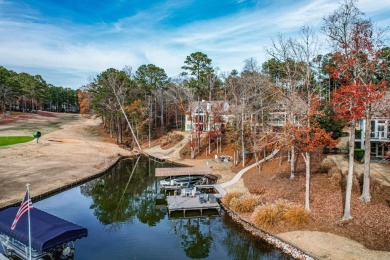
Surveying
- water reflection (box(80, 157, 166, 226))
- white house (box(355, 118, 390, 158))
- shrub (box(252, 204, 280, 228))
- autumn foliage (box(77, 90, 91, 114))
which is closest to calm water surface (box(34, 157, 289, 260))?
water reflection (box(80, 157, 166, 226))

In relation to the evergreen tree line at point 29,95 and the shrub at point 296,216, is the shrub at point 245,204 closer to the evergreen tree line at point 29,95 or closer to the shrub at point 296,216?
the shrub at point 296,216

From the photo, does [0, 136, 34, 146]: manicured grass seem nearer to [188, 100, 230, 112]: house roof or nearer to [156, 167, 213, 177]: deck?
[188, 100, 230, 112]: house roof

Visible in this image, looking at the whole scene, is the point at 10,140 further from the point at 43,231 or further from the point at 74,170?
the point at 43,231

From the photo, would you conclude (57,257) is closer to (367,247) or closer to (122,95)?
(367,247)

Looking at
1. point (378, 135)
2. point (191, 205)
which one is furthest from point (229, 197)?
point (378, 135)

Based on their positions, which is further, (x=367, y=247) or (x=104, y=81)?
(x=104, y=81)

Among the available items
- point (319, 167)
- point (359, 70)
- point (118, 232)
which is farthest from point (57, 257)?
point (319, 167)
